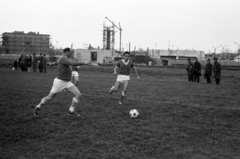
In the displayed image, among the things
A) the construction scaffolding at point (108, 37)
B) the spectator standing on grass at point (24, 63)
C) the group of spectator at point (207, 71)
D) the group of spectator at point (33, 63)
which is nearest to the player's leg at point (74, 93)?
the group of spectator at point (207, 71)

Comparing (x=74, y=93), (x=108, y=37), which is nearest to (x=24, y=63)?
(x=74, y=93)

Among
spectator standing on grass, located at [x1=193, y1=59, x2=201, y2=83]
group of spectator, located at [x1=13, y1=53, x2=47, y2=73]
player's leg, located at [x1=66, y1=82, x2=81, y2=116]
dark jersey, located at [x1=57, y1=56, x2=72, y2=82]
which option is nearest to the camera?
dark jersey, located at [x1=57, y1=56, x2=72, y2=82]

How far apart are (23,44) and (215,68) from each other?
12231 centimetres

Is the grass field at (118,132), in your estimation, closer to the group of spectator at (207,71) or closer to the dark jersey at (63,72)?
the dark jersey at (63,72)

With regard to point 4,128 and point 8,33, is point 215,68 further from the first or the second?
point 8,33

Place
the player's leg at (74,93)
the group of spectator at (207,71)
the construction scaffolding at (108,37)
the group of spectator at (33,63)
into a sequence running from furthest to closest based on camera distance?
the construction scaffolding at (108,37) < the group of spectator at (33,63) < the group of spectator at (207,71) < the player's leg at (74,93)

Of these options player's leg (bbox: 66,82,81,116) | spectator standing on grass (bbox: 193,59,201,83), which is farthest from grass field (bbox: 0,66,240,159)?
spectator standing on grass (bbox: 193,59,201,83)

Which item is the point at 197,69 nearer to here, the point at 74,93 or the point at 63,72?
the point at 74,93

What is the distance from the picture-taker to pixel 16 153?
570 centimetres

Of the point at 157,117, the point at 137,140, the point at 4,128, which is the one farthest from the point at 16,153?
the point at 157,117

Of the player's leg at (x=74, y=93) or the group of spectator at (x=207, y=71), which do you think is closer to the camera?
the player's leg at (x=74, y=93)

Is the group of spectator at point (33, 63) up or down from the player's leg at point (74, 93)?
up

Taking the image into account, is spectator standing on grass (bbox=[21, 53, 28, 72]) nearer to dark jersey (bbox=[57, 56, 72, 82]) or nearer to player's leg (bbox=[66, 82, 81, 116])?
player's leg (bbox=[66, 82, 81, 116])

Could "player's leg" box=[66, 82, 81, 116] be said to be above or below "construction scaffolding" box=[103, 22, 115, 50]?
below
